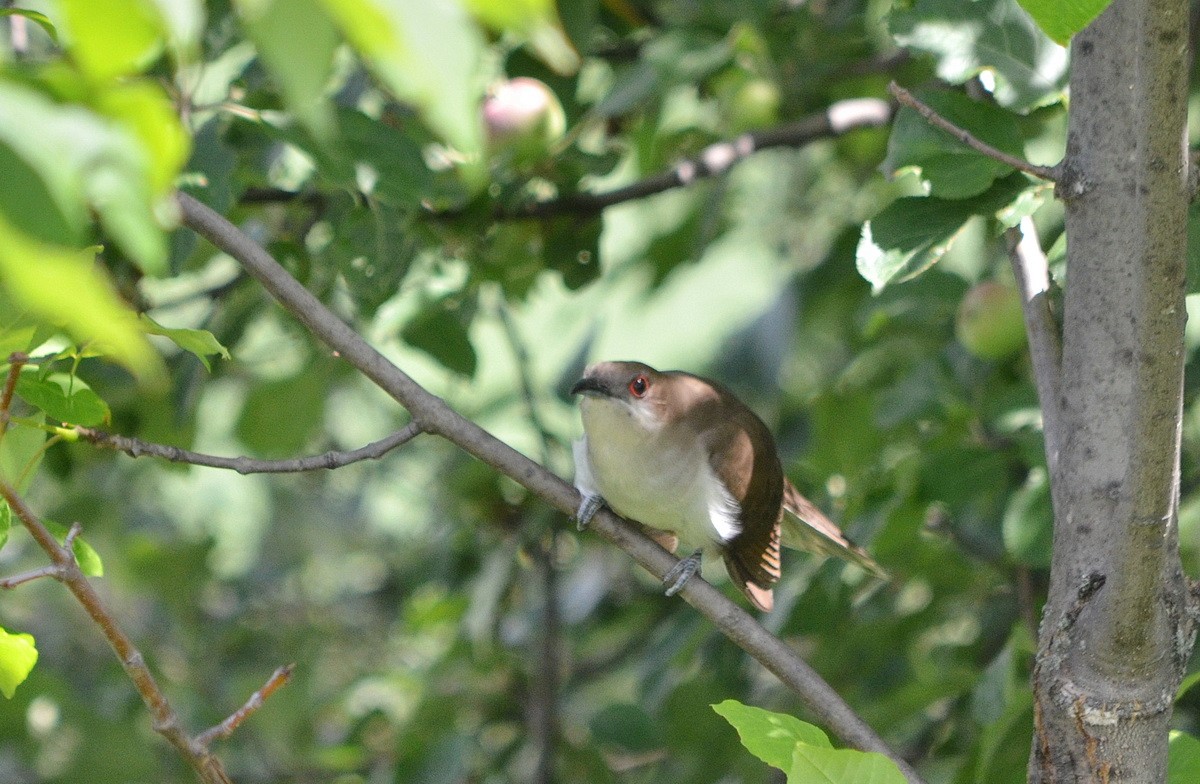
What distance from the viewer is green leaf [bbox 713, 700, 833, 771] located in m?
1.54

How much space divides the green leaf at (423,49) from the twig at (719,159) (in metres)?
2.50

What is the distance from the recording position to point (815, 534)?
3.33 meters

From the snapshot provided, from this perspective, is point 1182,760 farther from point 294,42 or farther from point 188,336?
point 294,42

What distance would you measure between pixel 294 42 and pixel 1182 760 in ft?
5.53

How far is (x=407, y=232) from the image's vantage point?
9.61ft

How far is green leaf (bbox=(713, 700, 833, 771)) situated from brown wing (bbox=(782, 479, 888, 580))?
4.79 ft

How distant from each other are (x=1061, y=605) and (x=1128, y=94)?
714 mm

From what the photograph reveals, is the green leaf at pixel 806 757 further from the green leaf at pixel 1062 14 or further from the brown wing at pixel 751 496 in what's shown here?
the brown wing at pixel 751 496

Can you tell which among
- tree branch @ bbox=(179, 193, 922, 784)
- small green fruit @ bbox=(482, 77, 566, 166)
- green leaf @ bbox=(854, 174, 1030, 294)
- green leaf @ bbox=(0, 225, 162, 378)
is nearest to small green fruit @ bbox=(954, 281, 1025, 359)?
green leaf @ bbox=(854, 174, 1030, 294)

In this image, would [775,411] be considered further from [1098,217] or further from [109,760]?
[1098,217]

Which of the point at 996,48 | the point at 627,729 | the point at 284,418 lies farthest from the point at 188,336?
the point at 627,729

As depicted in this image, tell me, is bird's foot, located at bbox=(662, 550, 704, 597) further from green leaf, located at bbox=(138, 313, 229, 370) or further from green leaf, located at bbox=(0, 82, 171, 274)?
green leaf, located at bbox=(0, 82, 171, 274)

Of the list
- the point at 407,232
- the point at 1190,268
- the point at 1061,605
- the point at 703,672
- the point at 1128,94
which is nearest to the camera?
the point at 1128,94

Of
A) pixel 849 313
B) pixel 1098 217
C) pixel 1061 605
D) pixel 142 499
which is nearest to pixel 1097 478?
pixel 1061 605
